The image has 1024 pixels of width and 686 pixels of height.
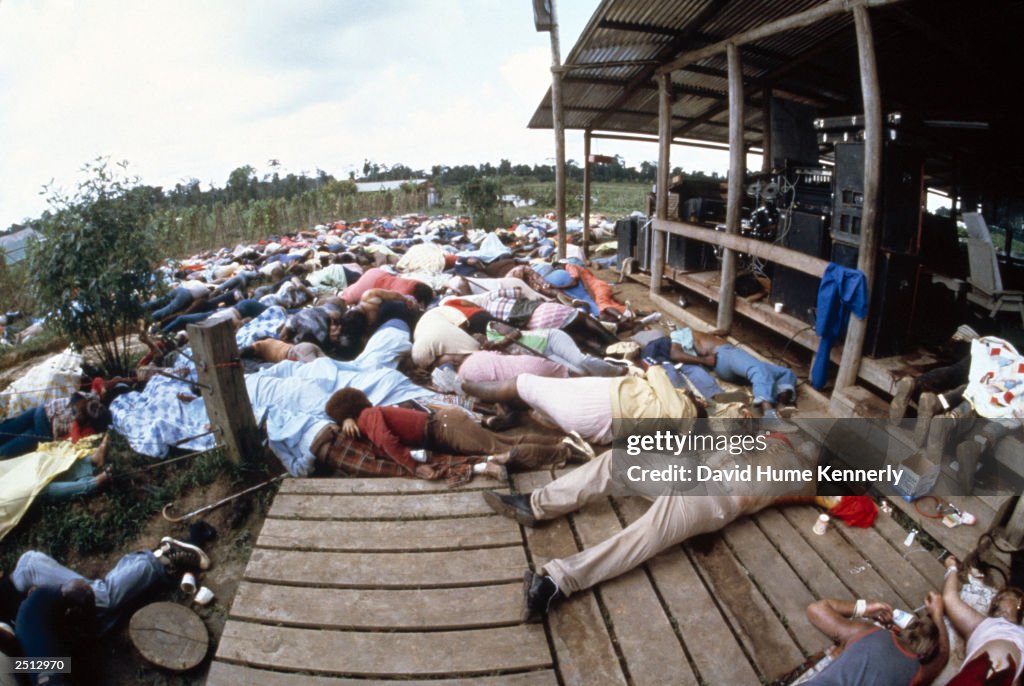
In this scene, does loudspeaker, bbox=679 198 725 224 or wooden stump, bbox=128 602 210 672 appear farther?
loudspeaker, bbox=679 198 725 224

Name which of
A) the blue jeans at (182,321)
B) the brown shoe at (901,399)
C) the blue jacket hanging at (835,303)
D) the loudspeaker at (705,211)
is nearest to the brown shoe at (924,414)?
the brown shoe at (901,399)

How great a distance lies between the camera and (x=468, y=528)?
2.87m

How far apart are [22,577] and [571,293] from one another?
5.70 meters

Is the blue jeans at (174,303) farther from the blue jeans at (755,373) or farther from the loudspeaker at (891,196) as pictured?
the loudspeaker at (891,196)

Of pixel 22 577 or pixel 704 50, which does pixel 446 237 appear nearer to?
pixel 704 50

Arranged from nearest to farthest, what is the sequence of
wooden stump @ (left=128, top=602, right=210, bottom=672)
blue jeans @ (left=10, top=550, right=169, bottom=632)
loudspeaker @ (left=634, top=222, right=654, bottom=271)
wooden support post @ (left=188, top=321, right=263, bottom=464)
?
wooden stump @ (left=128, top=602, right=210, bottom=672) → blue jeans @ (left=10, top=550, right=169, bottom=632) → wooden support post @ (left=188, top=321, right=263, bottom=464) → loudspeaker @ (left=634, top=222, right=654, bottom=271)

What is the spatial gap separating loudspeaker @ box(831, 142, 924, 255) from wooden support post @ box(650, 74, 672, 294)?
2681mm

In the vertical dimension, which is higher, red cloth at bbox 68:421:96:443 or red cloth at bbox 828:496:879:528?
red cloth at bbox 68:421:96:443

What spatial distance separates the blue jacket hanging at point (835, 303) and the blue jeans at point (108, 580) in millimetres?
4699

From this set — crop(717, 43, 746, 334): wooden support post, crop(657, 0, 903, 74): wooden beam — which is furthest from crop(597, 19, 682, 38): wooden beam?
crop(717, 43, 746, 334): wooden support post

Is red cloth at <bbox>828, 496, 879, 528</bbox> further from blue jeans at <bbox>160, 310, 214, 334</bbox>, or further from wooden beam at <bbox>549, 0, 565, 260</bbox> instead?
blue jeans at <bbox>160, 310, 214, 334</bbox>

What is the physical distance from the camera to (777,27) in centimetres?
425

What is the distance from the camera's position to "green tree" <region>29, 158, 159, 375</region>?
189 inches

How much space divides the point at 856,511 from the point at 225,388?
3.85 m
